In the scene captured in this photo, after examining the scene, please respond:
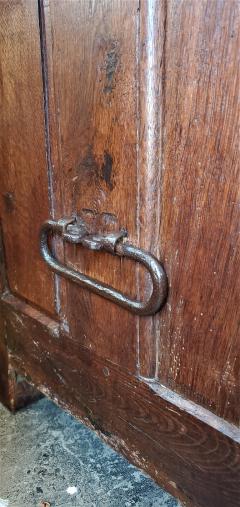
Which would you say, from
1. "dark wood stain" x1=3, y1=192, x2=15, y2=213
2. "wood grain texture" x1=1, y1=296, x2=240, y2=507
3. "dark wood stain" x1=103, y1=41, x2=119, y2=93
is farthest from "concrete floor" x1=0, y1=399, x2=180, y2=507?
"dark wood stain" x1=103, y1=41, x2=119, y2=93

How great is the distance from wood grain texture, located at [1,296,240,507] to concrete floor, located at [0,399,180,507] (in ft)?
0.49

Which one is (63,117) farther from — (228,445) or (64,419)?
(64,419)

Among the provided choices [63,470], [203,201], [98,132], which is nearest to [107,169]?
[98,132]

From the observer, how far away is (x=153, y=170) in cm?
60

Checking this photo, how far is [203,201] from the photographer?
1.84 feet

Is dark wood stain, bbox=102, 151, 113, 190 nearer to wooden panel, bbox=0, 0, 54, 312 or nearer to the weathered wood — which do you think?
wooden panel, bbox=0, 0, 54, 312

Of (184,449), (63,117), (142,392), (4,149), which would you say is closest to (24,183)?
(4,149)

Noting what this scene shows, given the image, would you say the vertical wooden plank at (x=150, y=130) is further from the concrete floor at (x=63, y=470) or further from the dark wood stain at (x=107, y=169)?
the concrete floor at (x=63, y=470)

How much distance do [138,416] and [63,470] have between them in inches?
13.5

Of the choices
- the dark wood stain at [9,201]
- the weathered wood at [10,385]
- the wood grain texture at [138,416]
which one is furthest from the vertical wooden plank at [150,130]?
the weathered wood at [10,385]

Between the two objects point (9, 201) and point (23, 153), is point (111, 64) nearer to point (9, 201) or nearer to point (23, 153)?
point (23, 153)

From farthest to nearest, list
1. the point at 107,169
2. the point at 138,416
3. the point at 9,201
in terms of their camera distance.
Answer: the point at 9,201, the point at 138,416, the point at 107,169

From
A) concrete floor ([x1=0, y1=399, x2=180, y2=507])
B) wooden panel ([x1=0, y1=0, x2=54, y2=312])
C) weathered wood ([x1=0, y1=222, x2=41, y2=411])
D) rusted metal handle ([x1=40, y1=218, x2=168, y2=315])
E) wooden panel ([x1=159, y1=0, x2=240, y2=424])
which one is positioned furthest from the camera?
weathered wood ([x1=0, y1=222, x2=41, y2=411])

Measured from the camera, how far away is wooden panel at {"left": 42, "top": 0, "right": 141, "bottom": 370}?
60 centimetres
